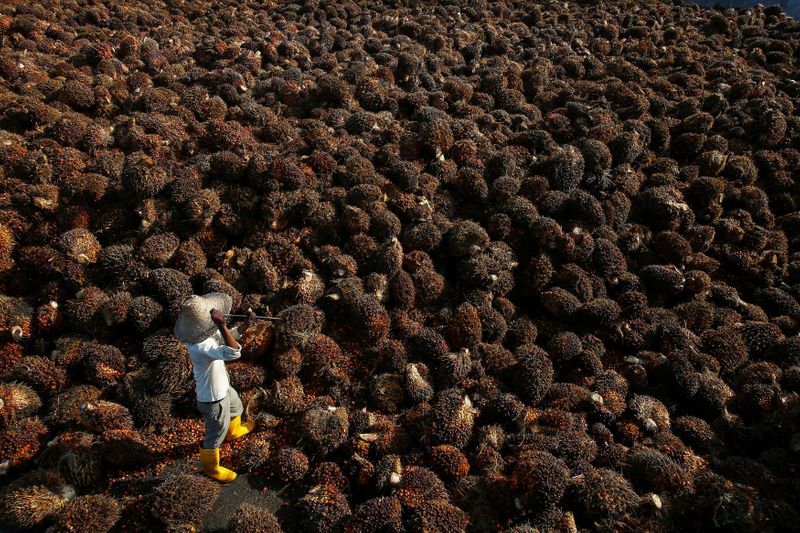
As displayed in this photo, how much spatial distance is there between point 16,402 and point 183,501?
281 centimetres

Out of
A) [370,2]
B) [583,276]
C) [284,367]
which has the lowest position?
[284,367]

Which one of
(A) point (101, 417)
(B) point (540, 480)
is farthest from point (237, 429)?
(B) point (540, 480)

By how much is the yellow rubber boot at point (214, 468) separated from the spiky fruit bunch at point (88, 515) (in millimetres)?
955

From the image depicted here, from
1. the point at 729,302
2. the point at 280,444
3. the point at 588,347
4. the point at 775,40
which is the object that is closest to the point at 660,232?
the point at 729,302

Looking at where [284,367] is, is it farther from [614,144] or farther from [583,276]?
[614,144]

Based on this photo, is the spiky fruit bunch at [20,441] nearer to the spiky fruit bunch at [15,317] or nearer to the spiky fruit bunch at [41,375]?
the spiky fruit bunch at [41,375]

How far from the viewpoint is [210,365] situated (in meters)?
5.40

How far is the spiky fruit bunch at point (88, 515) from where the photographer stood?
486cm

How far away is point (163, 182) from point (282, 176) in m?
2.05

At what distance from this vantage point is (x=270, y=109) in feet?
35.3

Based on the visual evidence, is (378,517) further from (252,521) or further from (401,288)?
(401,288)

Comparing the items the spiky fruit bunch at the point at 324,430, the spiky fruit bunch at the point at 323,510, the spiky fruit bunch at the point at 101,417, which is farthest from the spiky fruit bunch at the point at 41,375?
the spiky fruit bunch at the point at 323,510

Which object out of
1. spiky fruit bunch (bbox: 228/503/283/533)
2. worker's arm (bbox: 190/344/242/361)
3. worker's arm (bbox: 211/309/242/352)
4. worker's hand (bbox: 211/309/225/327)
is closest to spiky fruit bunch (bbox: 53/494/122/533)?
spiky fruit bunch (bbox: 228/503/283/533)

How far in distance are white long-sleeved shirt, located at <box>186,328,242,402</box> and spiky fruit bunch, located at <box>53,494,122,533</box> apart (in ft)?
4.59
